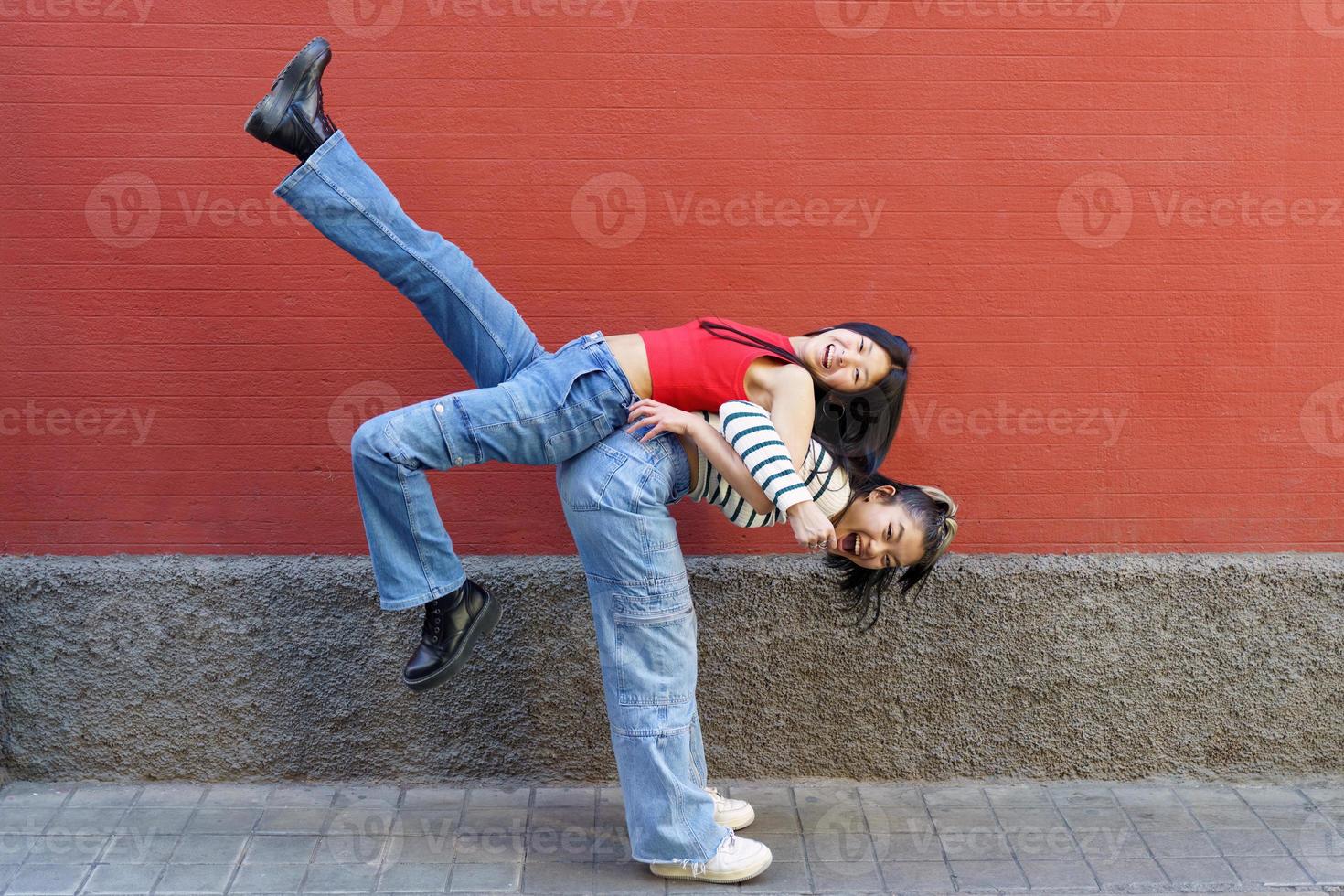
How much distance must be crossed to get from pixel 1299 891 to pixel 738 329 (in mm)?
2207

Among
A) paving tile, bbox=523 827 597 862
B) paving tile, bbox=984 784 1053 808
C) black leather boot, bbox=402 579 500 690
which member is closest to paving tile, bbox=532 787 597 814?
paving tile, bbox=523 827 597 862

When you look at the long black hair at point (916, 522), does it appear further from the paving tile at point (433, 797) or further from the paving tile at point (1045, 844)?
the paving tile at point (433, 797)

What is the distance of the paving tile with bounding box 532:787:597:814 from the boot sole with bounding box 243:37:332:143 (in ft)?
7.21

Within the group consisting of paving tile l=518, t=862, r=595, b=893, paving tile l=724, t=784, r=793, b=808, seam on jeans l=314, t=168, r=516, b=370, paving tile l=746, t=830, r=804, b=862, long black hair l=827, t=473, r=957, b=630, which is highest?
seam on jeans l=314, t=168, r=516, b=370

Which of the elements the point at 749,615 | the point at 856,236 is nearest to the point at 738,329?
the point at 856,236

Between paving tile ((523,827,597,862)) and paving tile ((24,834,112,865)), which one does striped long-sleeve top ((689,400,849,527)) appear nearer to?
paving tile ((523,827,597,862))

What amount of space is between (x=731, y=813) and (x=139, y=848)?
175cm

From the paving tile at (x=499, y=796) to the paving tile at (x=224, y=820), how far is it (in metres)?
0.66

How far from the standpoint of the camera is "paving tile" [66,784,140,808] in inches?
156

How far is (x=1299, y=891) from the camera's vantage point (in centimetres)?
350

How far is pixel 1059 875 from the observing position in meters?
3.59

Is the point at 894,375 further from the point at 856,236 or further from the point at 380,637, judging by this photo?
the point at 380,637

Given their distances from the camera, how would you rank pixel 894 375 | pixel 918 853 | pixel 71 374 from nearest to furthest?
1. pixel 894 375
2. pixel 918 853
3. pixel 71 374

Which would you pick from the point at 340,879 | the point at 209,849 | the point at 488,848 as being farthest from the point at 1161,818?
the point at 209,849
